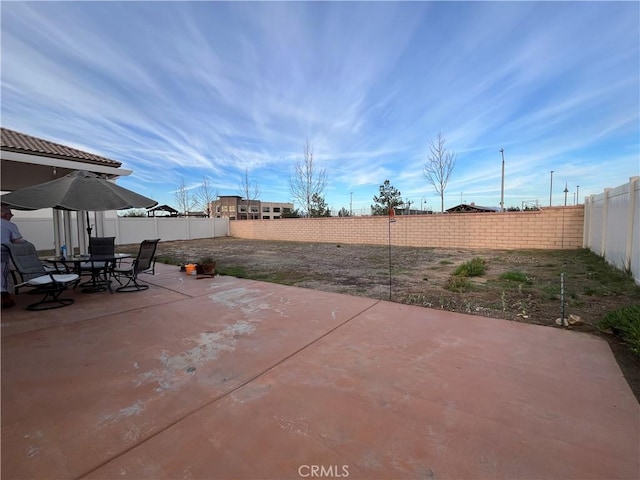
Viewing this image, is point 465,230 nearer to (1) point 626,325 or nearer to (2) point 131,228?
(1) point 626,325

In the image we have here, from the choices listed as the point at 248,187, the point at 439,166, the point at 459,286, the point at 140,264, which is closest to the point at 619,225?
the point at 459,286

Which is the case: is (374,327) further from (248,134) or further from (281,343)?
(248,134)

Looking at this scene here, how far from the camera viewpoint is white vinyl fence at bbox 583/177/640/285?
211 inches

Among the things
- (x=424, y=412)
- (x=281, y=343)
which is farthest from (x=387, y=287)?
(x=424, y=412)

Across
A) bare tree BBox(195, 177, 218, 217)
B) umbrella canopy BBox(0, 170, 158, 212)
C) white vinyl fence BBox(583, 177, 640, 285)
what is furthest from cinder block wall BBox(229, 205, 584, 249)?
bare tree BBox(195, 177, 218, 217)

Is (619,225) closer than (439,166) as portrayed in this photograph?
Yes

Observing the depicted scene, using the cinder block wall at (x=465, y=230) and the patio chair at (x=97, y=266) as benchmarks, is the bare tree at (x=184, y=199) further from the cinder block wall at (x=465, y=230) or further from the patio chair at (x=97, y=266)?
the patio chair at (x=97, y=266)

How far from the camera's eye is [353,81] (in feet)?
37.5

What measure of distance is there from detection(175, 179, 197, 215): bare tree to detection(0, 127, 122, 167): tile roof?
29.8m

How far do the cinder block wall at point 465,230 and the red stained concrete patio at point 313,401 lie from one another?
33.8ft

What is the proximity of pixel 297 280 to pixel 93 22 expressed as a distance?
7840 mm

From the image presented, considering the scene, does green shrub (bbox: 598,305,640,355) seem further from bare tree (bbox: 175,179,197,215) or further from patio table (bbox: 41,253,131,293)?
bare tree (bbox: 175,179,197,215)

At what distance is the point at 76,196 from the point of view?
201 inches

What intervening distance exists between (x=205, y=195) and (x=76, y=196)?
34.5 meters
